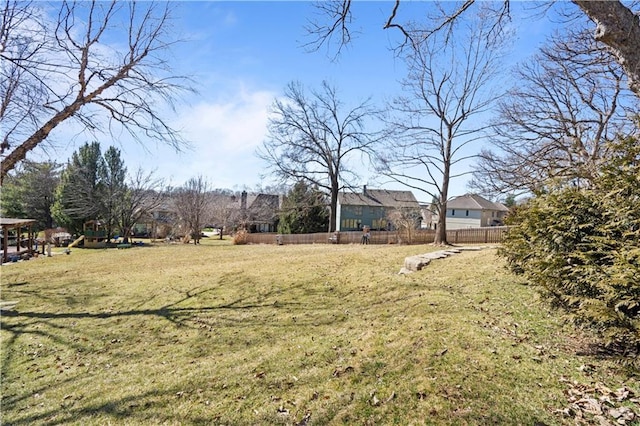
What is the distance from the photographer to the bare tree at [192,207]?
1152 inches

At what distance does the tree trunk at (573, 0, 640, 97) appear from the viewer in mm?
2852

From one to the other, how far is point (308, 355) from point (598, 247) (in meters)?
3.74

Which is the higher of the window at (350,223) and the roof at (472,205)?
the roof at (472,205)

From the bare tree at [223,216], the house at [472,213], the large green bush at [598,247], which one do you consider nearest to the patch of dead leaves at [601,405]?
the large green bush at [598,247]

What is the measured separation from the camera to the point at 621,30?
2863 millimetres

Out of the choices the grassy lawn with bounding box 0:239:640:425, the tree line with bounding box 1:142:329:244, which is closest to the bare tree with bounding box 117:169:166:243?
the tree line with bounding box 1:142:329:244

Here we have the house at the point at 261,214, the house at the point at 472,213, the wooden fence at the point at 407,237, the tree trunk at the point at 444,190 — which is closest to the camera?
the tree trunk at the point at 444,190

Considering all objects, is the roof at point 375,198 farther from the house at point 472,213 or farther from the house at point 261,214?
the house at point 261,214

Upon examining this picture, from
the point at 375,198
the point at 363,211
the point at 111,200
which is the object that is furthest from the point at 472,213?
the point at 111,200

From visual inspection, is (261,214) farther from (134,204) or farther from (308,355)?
(308,355)

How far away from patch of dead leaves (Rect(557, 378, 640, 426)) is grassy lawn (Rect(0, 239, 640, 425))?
8 centimetres

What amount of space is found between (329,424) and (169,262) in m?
13.7

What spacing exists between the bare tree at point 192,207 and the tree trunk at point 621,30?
1142 inches

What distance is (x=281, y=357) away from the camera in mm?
4512
